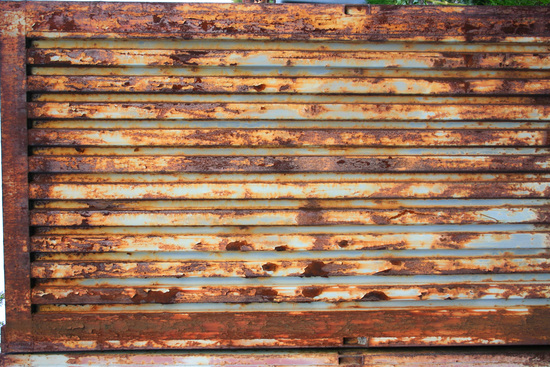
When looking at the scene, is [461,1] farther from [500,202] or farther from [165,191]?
[165,191]

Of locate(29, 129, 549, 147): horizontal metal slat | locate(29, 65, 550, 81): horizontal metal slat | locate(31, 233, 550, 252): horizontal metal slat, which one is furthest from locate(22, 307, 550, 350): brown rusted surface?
locate(29, 65, 550, 81): horizontal metal slat

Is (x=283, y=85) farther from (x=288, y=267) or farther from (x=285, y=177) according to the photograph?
(x=288, y=267)

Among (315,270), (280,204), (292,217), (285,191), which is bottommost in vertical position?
(315,270)

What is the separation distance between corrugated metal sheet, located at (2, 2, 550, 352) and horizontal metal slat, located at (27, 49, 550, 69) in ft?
0.05

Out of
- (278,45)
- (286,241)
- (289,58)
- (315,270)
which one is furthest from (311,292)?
(278,45)

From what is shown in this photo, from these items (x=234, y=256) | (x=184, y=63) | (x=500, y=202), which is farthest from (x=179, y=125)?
(x=500, y=202)

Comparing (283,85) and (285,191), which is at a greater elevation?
(283,85)

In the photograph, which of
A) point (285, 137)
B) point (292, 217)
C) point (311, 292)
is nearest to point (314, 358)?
point (311, 292)

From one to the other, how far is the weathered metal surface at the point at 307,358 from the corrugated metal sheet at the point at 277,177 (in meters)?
0.11

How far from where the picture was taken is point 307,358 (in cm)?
295

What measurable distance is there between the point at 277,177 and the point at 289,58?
38.6 inches

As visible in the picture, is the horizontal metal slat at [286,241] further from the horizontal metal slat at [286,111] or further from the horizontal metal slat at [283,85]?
the horizontal metal slat at [283,85]

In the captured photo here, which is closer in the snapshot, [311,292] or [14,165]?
[14,165]

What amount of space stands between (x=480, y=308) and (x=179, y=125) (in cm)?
294
